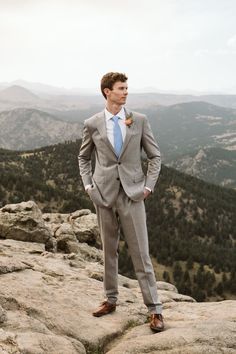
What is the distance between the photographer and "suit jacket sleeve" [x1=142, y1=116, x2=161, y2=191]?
7.61 metres

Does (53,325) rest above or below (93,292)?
above

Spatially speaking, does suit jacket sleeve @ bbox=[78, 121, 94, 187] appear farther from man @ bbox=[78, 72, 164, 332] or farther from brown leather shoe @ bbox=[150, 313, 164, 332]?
brown leather shoe @ bbox=[150, 313, 164, 332]

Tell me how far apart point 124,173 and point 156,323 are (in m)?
2.92

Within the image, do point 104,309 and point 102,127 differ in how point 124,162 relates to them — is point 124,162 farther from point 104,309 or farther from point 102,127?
point 104,309

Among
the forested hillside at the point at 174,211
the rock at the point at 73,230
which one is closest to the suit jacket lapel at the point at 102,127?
the rock at the point at 73,230

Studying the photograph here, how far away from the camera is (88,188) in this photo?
25.4ft

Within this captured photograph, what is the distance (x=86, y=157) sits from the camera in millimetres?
8266

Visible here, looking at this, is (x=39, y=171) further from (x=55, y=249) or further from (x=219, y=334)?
(x=219, y=334)

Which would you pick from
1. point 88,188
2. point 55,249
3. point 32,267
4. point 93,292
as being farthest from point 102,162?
point 55,249

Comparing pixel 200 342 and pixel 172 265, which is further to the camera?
pixel 172 265

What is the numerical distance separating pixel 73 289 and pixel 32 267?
2.51 m

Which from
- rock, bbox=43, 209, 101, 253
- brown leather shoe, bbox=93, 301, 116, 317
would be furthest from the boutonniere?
rock, bbox=43, 209, 101, 253

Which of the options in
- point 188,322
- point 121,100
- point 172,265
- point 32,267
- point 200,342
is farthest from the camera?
point 172,265

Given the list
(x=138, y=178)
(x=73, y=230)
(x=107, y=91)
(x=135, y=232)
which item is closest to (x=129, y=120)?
(x=107, y=91)
